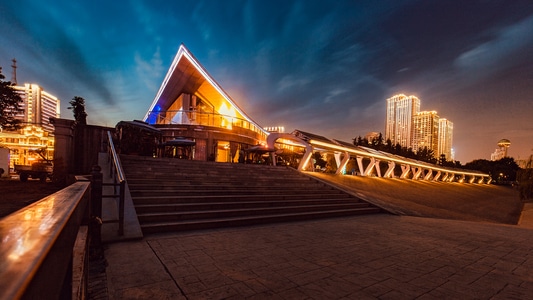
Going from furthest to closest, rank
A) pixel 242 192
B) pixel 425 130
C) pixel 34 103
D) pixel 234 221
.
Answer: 1. pixel 425 130
2. pixel 34 103
3. pixel 242 192
4. pixel 234 221

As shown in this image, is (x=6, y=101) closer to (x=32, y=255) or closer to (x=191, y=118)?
(x=191, y=118)

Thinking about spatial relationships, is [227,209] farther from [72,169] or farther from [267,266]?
[72,169]

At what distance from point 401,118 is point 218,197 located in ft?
529

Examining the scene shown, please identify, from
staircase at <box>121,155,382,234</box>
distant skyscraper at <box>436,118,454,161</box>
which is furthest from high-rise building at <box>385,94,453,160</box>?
staircase at <box>121,155,382,234</box>

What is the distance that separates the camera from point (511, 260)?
4902mm

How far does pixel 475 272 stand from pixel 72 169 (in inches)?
559

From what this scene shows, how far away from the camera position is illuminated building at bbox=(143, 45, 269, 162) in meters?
24.7

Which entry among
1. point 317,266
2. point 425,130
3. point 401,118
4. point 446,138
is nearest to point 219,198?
point 317,266

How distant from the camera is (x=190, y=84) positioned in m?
34.3

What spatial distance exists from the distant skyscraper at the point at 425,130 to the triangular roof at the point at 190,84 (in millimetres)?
135267

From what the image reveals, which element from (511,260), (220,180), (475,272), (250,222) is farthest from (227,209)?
(511,260)

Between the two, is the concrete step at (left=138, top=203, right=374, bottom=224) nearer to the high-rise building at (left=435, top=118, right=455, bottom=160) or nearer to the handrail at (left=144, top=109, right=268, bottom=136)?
the handrail at (left=144, top=109, right=268, bottom=136)

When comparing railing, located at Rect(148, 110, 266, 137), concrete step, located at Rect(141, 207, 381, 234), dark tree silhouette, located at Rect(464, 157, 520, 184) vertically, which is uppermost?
railing, located at Rect(148, 110, 266, 137)

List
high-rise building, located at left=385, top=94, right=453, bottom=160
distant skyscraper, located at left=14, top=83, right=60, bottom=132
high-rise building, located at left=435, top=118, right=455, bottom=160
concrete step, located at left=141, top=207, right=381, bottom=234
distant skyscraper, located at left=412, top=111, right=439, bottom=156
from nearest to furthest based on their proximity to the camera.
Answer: concrete step, located at left=141, top=207, right=381, bottom=234 → distant skyscraper, located at left=14, top=83, right=60, bottom=132 → distant skyscraper, located at left=412, top=111, right=439, bottom=156 → high-rise building, located at left=385, top=94, right=453, bottom=160 → high-rise building, located at left=435, top=118, right=455, bottom=160
